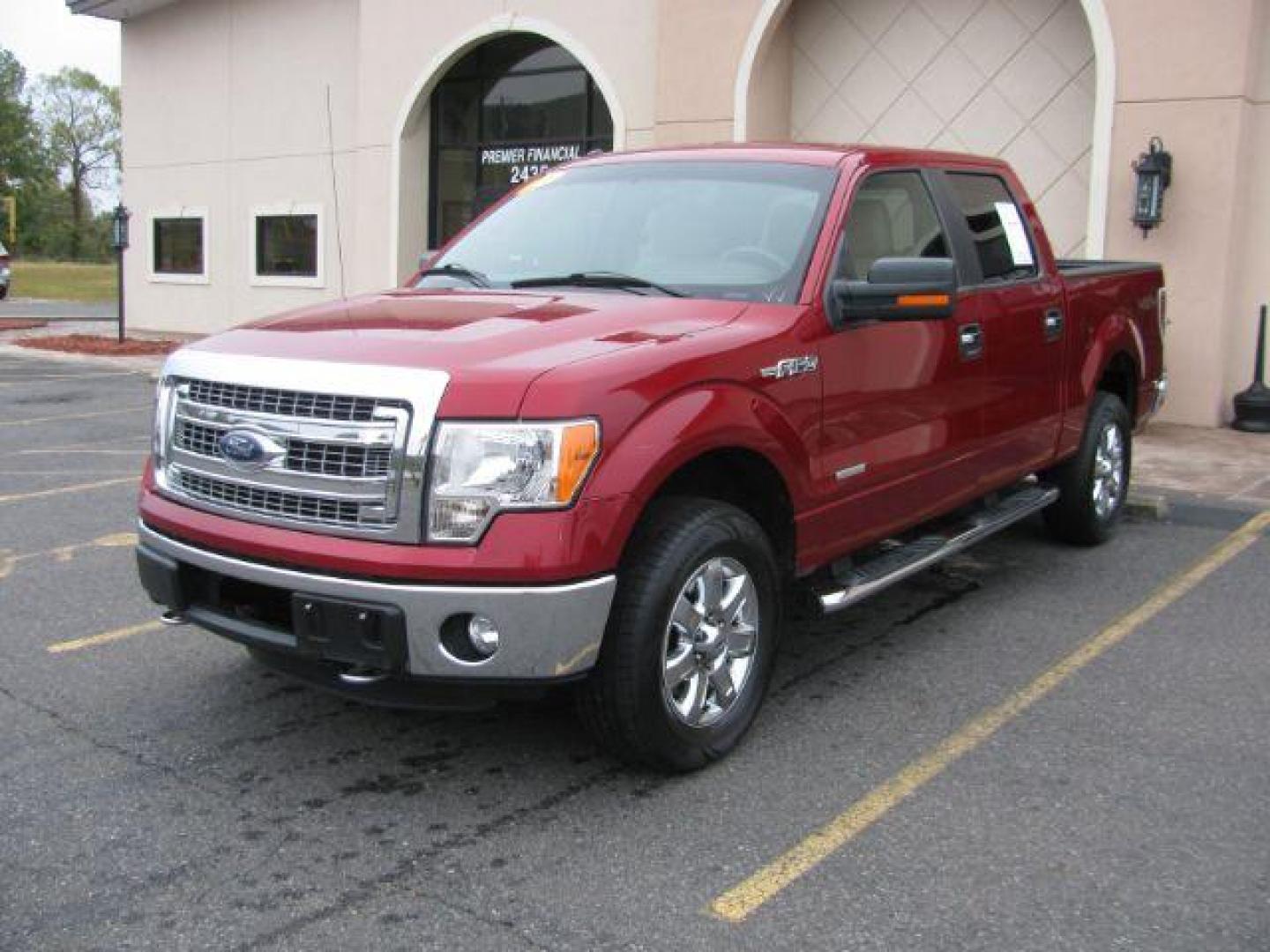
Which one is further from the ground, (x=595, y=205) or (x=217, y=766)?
(x=595, y=205)

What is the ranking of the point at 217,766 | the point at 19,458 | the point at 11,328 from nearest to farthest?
the point at 217,766 < the point at 19,458 < the point at 11,328

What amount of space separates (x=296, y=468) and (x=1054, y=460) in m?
4.16

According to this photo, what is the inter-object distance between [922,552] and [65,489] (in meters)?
5.97

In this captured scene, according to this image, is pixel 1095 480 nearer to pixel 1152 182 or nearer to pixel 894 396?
pixel 894 396

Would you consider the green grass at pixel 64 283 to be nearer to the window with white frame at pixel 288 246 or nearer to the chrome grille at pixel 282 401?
the window with white frame at pixel 288 246

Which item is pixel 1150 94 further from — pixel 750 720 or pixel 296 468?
pixel 296 468

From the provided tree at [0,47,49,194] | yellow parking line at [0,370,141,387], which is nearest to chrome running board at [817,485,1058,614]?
yellow parking line at [0,370,141,387]

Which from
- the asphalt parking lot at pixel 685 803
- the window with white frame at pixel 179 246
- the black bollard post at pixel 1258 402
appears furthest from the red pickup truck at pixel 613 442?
the window with white frame at pixel 179 246

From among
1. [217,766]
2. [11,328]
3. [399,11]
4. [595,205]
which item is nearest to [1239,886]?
[217,766]

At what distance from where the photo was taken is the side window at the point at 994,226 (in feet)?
18.8

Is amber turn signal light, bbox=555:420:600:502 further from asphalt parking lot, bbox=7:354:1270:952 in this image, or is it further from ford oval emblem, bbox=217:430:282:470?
asphalt parking lot, bbox=7:354:1270:952

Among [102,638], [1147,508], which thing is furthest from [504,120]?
[102,638]

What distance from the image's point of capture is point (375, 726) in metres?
4.39

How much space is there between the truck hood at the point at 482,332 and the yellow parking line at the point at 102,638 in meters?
1.69
